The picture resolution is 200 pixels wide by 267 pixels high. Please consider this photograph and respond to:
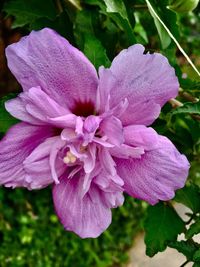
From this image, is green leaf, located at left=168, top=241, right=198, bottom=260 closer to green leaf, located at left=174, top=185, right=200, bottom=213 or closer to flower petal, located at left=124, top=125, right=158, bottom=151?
green leaf, located at left=174, top=185, right=200, bottom=213

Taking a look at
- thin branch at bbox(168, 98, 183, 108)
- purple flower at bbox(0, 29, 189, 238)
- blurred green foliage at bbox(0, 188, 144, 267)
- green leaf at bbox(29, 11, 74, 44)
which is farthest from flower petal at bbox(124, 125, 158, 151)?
blurred green foliage at bbox(0, 188, 144, 267)

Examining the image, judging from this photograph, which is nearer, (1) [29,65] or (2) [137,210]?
(1) [29,65]

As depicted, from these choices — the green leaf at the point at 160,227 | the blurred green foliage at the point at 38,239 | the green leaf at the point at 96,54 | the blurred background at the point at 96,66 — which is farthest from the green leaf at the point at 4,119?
the blurred green foliage at the point at 38,239

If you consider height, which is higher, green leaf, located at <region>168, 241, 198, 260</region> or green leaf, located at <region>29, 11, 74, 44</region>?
green leaf, located at <region>29, 11, 74, 44</region>

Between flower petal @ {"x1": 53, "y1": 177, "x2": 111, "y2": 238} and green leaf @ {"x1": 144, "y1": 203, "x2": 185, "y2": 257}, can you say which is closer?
flower petal @ {"x1": 53, "y1": 177, "x2": 111, "y2": 238}

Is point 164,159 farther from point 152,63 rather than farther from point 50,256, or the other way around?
point 50,256

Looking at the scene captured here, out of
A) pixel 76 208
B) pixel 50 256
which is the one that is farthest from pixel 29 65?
pixel 50 256

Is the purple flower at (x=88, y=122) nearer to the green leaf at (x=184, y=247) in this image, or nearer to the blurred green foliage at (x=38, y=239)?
the green leaf at (x=184, y=247)
